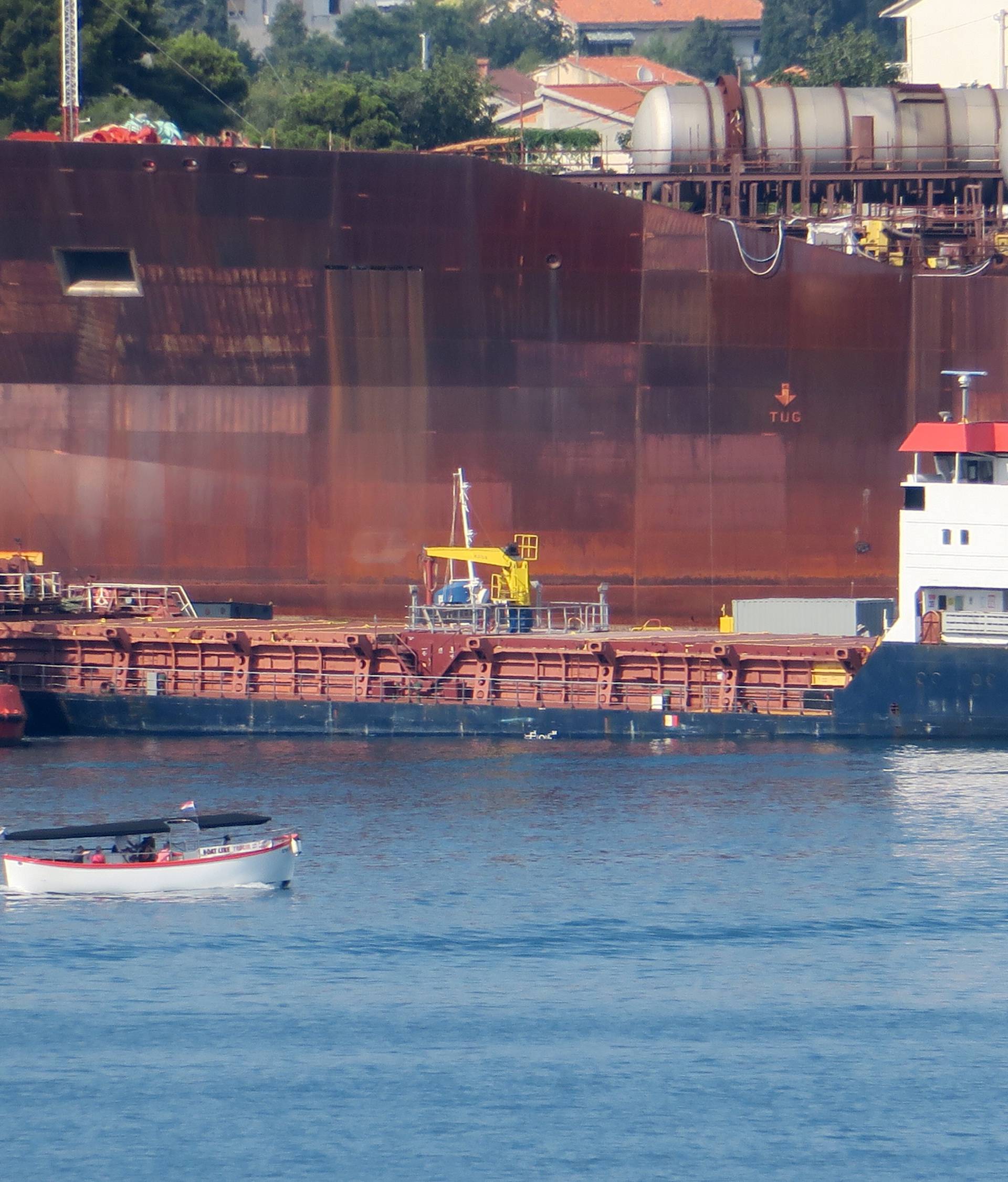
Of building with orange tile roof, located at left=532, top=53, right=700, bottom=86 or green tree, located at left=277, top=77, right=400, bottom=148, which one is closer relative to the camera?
green tree, located at left=277, top=77, right=400, bottom=148

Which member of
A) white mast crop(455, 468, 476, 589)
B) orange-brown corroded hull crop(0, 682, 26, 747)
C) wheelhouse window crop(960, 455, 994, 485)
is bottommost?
orange-brown corroded hull crop(0, 682, 26, 747)

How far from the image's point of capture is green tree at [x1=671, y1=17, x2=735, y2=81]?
332 feet

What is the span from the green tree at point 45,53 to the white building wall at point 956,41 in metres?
28.0

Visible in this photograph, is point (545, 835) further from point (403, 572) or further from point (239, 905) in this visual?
point (403, 572)

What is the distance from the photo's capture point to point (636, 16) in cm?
11275

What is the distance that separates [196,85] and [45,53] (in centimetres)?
461

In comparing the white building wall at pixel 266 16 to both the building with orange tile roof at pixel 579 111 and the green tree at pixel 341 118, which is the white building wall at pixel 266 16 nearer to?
the building with orange tile roof at pixel 579 111

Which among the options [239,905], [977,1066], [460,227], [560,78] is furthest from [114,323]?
[560,78]

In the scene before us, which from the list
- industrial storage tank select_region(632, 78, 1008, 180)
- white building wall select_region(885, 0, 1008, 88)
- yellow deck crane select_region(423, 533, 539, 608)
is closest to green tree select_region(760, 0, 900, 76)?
white building wall select_region(885, 0, 1008, 88)

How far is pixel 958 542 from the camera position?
28.8 meters

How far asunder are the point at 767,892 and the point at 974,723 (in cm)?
813

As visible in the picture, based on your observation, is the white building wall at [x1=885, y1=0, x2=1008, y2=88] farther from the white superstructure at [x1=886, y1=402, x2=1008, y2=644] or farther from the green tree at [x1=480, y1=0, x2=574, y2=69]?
the green tree at [x1=480, y1=0, x2=574, y2=69]

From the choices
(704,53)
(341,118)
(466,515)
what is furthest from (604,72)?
(466,515)

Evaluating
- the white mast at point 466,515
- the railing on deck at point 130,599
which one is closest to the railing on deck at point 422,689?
the railing on deck at point 130,599
